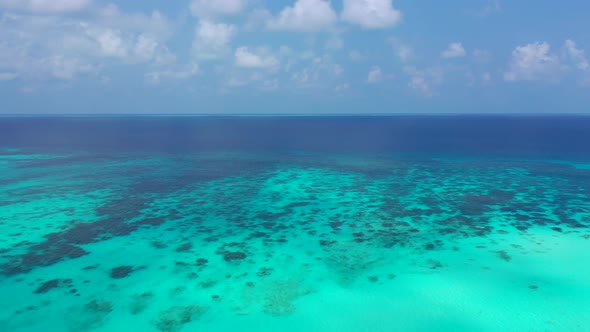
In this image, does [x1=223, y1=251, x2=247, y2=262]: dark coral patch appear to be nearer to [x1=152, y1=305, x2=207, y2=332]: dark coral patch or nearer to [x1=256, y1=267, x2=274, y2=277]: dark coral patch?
[x1=256, y1=267, x2=274, y2=277]: dark coral patch

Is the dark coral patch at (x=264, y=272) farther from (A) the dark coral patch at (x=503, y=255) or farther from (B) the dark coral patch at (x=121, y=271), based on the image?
(A) the dark coral patch at (x=503, y=255)

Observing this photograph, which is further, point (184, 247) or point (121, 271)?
point (184, 247)

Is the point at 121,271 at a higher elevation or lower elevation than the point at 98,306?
higher

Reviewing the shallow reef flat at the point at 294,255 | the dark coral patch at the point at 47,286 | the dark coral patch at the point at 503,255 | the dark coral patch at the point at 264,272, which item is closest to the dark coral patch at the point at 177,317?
the shallow reef flat at the point at 294,255

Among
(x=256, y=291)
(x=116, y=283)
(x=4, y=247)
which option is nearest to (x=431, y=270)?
(x=256, y=291)

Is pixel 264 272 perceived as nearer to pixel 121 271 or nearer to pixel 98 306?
pixel 121 271

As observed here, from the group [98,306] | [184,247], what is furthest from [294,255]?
[98,306]
